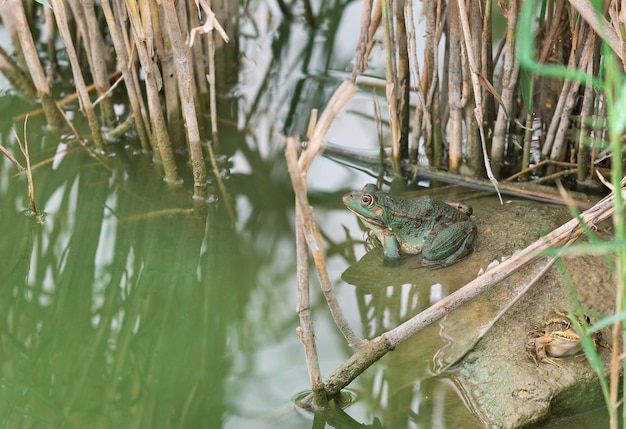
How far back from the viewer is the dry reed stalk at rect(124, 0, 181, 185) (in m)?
3.44

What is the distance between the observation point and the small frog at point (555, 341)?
9.62ft

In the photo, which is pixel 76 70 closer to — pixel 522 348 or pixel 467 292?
pixel 467 292

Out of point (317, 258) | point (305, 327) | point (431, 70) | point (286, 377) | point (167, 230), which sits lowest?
point (286, 377)

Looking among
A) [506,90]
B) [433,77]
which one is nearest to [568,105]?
[506,90]

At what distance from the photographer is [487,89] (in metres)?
3.56

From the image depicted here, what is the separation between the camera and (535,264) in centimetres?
338

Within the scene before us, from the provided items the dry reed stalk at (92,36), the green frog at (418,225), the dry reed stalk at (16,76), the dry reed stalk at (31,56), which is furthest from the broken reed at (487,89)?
the dry reed stalk at (16,76)

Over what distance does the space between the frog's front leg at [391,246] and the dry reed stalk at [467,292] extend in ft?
3.54

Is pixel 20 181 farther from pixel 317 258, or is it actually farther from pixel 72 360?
pixel 317 258

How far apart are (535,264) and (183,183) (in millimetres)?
2106

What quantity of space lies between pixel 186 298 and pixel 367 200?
3.55ft

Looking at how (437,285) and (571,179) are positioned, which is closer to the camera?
(437,285)

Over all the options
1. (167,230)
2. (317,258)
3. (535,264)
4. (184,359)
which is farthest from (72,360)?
(535,264)

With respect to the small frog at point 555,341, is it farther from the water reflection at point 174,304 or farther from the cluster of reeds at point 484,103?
the water reflection at point 174,304
